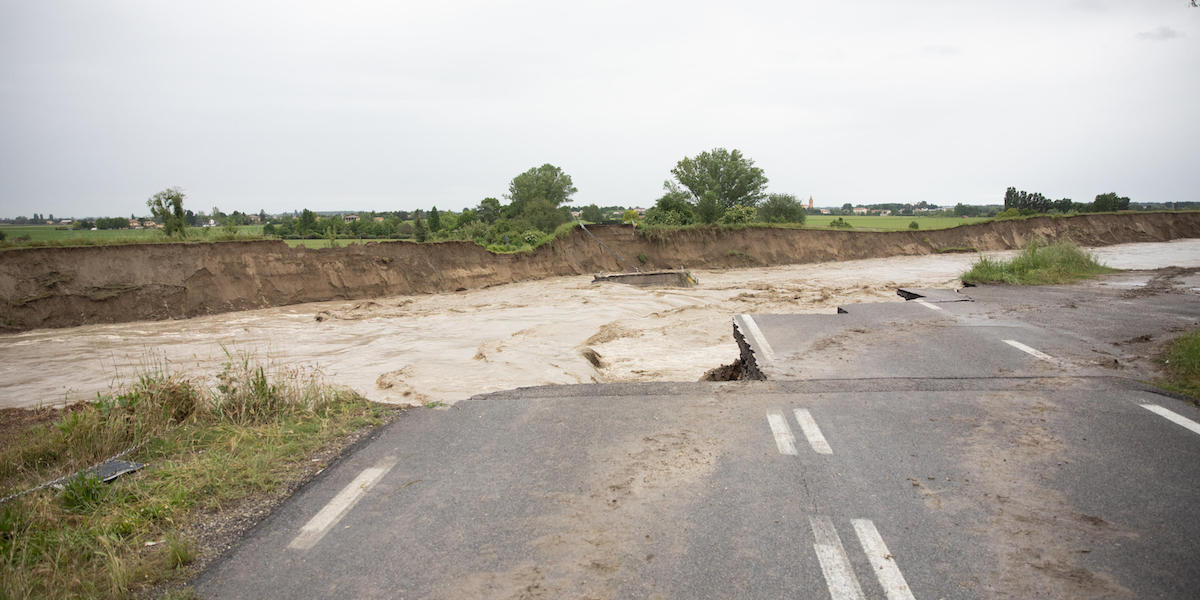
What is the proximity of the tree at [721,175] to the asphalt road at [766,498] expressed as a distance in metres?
55.1

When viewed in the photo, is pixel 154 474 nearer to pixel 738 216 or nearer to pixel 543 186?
pixel 738 216

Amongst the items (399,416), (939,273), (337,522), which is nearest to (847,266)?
(939,273)

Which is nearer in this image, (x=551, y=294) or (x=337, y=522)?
(x=337, y=522)

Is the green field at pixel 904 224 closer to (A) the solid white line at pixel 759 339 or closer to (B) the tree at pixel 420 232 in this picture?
(B) the tree at pixel 420 232

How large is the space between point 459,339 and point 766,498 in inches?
451

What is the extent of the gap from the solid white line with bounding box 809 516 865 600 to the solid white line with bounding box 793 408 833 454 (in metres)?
1.25

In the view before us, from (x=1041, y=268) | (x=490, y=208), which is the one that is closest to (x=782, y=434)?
(x=1041, y=268)

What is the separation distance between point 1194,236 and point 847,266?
28760 millimetres

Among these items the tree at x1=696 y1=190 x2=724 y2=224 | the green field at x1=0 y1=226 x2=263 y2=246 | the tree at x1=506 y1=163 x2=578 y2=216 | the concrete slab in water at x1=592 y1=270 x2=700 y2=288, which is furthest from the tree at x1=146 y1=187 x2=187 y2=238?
the tree at x1=506 y1=163 x2=578 y2=216

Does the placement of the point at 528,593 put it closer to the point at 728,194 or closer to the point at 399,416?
the point at 399,416

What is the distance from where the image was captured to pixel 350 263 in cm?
2483

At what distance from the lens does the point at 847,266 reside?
3312cm

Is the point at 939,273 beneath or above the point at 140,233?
beneath

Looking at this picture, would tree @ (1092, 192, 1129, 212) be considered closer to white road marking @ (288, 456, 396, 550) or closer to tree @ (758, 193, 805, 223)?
tree @ (758, 193, 805, 223)
